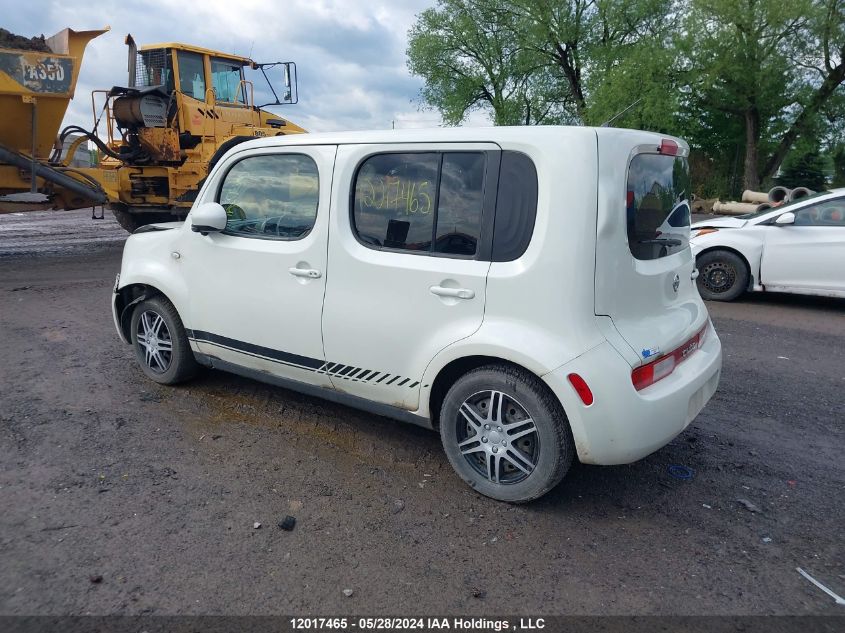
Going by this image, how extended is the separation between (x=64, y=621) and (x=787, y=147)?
29.0 metres

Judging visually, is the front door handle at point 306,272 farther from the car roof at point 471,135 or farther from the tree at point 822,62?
the tree at point 822,62

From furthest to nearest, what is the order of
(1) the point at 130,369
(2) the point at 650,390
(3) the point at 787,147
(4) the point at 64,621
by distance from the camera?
(3) the point at 787,147, (1) the point at 130,369, (2) the point at 650,390, (4) the point at 64,621

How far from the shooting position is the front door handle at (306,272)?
3.79 metres

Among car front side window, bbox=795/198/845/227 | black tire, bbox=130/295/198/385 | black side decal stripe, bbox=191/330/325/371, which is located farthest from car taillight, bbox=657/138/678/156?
car front side window, bbox=795/198/845/227

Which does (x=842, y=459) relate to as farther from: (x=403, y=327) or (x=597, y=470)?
(x=403, y=327)

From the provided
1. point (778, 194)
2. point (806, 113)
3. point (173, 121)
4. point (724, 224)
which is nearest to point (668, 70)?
point (806, 113)

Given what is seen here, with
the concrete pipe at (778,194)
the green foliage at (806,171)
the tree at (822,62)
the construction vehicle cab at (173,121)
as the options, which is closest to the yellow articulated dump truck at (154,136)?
the construction vehicle cab at (173,121)

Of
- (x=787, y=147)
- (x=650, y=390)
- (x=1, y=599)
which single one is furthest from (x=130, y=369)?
(x=787, y=147)

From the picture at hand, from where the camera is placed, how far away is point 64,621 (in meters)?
2.44

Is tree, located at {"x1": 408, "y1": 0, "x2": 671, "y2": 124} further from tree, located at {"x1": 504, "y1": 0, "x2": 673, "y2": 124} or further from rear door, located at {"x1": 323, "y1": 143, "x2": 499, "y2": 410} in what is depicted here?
rear door, located at {"x1": 323, "y1": 143, "x2": 499, "y2": 410}

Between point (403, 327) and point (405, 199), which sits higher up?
point (405, 199)

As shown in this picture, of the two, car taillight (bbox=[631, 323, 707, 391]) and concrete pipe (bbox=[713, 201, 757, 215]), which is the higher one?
concrete pipe (bbox=[713, 201, 757, 215])

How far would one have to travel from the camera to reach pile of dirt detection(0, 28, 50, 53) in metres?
9.21

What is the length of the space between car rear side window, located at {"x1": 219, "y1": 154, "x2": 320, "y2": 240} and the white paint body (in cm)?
7
